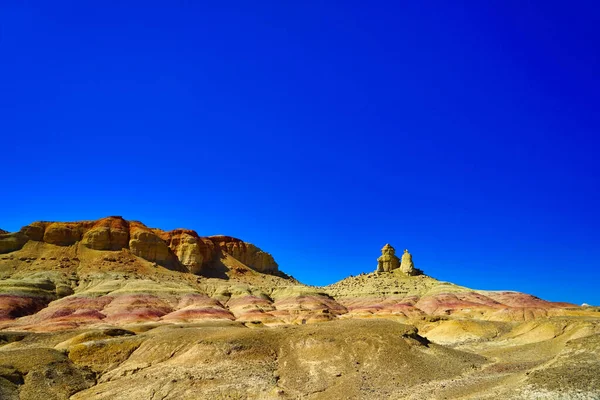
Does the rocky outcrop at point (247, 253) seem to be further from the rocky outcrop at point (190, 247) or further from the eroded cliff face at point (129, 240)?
the rocky outcrop at point (190, 247)

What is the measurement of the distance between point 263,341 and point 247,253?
13588cm

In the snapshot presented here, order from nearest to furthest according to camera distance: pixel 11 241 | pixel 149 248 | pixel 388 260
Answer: pixel 11 241, pixel 149 248, pixel 388 260

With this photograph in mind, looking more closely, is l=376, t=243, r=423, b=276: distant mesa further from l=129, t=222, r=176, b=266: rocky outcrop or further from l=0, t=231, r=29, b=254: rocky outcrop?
l=0, t=231, r=29, b=254: rocky outcrop

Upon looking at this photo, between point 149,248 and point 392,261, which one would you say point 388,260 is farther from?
A: point 149,248

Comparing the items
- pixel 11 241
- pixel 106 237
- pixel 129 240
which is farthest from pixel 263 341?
pixel 11 241

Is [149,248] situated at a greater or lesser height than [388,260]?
lesser

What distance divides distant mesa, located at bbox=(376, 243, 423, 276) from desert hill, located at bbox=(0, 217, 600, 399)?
21.2 metres

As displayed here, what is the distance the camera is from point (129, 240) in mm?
142250

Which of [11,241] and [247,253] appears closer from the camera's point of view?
[11,241]

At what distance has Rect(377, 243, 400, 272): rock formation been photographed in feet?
498

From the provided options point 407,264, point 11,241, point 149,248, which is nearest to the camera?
point 11,241

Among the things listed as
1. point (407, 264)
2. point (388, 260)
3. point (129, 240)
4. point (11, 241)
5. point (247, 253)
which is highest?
point (247, 253)

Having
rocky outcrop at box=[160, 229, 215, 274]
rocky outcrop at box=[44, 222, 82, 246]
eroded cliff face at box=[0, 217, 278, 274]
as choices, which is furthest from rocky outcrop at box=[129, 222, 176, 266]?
rocky outcrop at box=[44, 222, 82, 246]

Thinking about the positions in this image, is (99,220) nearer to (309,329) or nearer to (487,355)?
(309,329)
